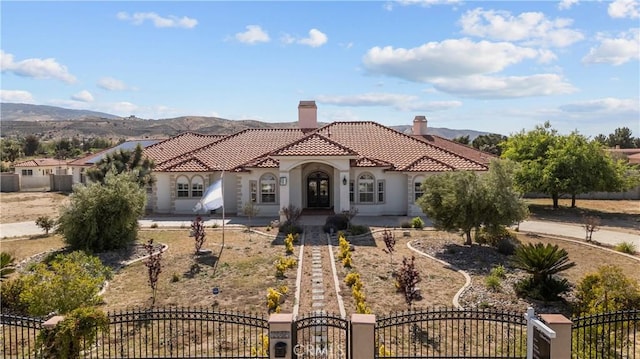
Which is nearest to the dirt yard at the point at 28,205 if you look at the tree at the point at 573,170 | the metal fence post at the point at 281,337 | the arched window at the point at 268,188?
Answer: the arched window at the point at 268,188

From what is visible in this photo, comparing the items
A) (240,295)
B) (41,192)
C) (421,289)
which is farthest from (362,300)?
(41,192)

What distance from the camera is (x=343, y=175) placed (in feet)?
86.1

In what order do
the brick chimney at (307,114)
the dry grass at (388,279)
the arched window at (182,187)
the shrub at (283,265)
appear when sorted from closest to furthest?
1. the dry grass at (388,279)
2. the shrub at (283,265)
3. the arched window at (182,187)
4. the brick chimney at (307,114)

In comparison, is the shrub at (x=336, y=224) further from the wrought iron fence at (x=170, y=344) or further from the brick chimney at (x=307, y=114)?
the brick chimney at (x=307, y=114)

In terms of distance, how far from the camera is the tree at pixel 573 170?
30344 millimetres

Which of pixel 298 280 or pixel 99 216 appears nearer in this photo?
pixel 298 280

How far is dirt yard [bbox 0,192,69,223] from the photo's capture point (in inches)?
1166

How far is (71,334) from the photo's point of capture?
868 centimetres

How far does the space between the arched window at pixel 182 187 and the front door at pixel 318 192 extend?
787 cm

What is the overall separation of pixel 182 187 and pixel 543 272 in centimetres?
2246

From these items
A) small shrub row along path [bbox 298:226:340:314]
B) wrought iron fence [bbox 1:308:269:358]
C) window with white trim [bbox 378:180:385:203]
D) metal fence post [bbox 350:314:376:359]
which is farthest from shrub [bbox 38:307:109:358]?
window with white trim [bbox 378:180:385:203]

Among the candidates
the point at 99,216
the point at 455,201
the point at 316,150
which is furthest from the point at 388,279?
the point at 99,216

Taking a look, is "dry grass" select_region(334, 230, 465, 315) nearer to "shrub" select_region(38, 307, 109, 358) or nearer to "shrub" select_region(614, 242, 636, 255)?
"shrub" select_region(38, 307, 109, 358)

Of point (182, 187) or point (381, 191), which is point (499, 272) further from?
point (182, 187)
